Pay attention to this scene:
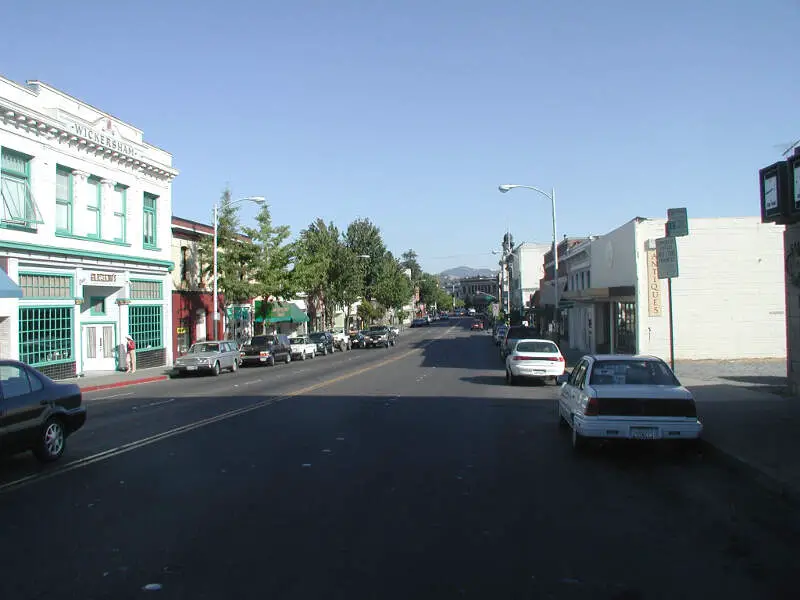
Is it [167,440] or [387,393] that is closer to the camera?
[167,440]

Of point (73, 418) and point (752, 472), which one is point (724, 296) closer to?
point (752, 472)

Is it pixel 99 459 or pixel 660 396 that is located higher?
pixel 660 396

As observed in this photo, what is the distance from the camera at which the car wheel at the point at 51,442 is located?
9938 millimetres

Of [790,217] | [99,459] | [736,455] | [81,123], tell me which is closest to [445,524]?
[736,455]

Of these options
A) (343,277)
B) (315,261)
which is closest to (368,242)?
(343,277)

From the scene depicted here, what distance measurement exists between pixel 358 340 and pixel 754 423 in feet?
153

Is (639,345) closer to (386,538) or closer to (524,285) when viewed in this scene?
(386,538)

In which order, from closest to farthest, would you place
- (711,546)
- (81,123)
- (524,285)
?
1. (711,546)
2. (81,123)
3. (524,285)

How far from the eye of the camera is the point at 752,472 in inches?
360

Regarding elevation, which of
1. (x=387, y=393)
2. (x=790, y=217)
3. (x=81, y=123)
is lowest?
(x=387, y=393)

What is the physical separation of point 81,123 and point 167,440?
22.3 metres

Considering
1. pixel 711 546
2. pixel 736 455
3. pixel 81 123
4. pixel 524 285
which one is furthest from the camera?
pixel 524 285

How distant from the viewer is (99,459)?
34.4 ft

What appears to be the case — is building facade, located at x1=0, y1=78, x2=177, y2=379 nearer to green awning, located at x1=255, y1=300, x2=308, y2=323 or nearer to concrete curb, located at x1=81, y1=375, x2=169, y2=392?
concrete curb, located at x1=81, y1=375, x2=169, y2=392
